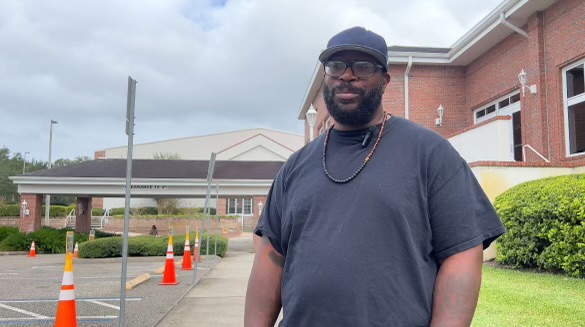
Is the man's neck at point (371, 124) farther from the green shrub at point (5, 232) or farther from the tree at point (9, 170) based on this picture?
the tree at point (9, 170)

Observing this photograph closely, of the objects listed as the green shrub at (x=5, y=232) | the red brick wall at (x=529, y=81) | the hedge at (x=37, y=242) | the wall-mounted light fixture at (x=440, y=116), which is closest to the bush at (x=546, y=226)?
the red brick wall at (x=529, y=81)

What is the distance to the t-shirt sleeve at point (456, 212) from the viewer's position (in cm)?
173

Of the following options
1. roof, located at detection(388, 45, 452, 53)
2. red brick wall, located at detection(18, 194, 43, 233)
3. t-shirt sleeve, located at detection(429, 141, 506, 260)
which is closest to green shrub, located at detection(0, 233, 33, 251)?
red brick wall, located at detection(18, 194, 43, 233)

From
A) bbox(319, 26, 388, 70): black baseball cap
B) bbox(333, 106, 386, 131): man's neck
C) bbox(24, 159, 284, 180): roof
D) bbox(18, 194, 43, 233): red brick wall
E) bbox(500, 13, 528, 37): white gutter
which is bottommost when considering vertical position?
bbox(18, 194, 43, 233): red brick wall

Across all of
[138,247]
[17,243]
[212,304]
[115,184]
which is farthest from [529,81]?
[17,243]

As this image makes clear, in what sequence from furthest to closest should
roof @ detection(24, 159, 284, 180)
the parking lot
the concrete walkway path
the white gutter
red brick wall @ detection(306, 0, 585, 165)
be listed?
roof @ detection(24, 159, 284, 180)
the white gutter
red brick wall @ detection(306, 0, 585, 165)
the parking lot
the concrete walkway path

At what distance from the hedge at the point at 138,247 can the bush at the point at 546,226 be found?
37.0ft

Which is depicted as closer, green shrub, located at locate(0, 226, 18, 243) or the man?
the man

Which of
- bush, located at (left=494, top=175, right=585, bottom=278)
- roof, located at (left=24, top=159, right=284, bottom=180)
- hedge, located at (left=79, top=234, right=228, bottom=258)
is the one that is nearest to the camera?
bush, located at (left=494, top=175, right=585, bottom=278)

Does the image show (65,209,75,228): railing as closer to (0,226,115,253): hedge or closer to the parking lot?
(0,226,115,253): hedge

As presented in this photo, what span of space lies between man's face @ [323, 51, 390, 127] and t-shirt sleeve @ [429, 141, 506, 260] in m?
0.34

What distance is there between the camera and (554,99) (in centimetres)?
1207

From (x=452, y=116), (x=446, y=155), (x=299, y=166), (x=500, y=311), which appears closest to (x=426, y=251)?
(x=446, y=155)

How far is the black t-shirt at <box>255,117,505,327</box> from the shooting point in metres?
1.69
